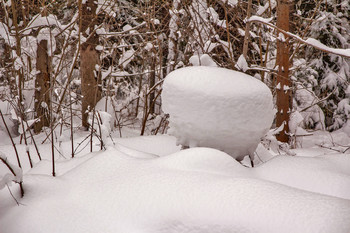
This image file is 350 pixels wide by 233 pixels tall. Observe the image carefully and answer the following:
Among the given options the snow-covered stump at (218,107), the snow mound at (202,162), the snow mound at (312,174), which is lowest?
the snow mound at (312,174)

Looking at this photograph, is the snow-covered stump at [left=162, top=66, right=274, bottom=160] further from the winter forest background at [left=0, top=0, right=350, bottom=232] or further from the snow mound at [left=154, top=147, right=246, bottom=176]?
the winter forest background at [left=0, top=0, right=350, bottom=232]

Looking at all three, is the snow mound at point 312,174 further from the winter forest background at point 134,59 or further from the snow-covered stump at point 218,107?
the snow-covered stump at point 218,107

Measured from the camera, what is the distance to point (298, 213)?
1.52m

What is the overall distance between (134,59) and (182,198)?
6066 millimetres

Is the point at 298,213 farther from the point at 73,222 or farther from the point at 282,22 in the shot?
the point at 282,22

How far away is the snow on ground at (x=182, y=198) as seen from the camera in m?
1.54

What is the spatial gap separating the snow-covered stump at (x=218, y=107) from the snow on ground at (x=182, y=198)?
0.32 m

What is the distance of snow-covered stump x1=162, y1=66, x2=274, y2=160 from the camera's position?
7.68 feet

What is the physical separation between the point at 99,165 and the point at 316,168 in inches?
55.5

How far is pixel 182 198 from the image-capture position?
1693 millimetres

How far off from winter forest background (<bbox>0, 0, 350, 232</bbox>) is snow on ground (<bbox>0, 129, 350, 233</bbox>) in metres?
0.16

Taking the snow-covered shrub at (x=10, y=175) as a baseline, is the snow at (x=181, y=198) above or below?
below

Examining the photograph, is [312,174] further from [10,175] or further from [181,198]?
[10,175]

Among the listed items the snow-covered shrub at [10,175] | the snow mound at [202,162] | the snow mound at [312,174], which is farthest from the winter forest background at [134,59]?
the snow mound at [202,162]
